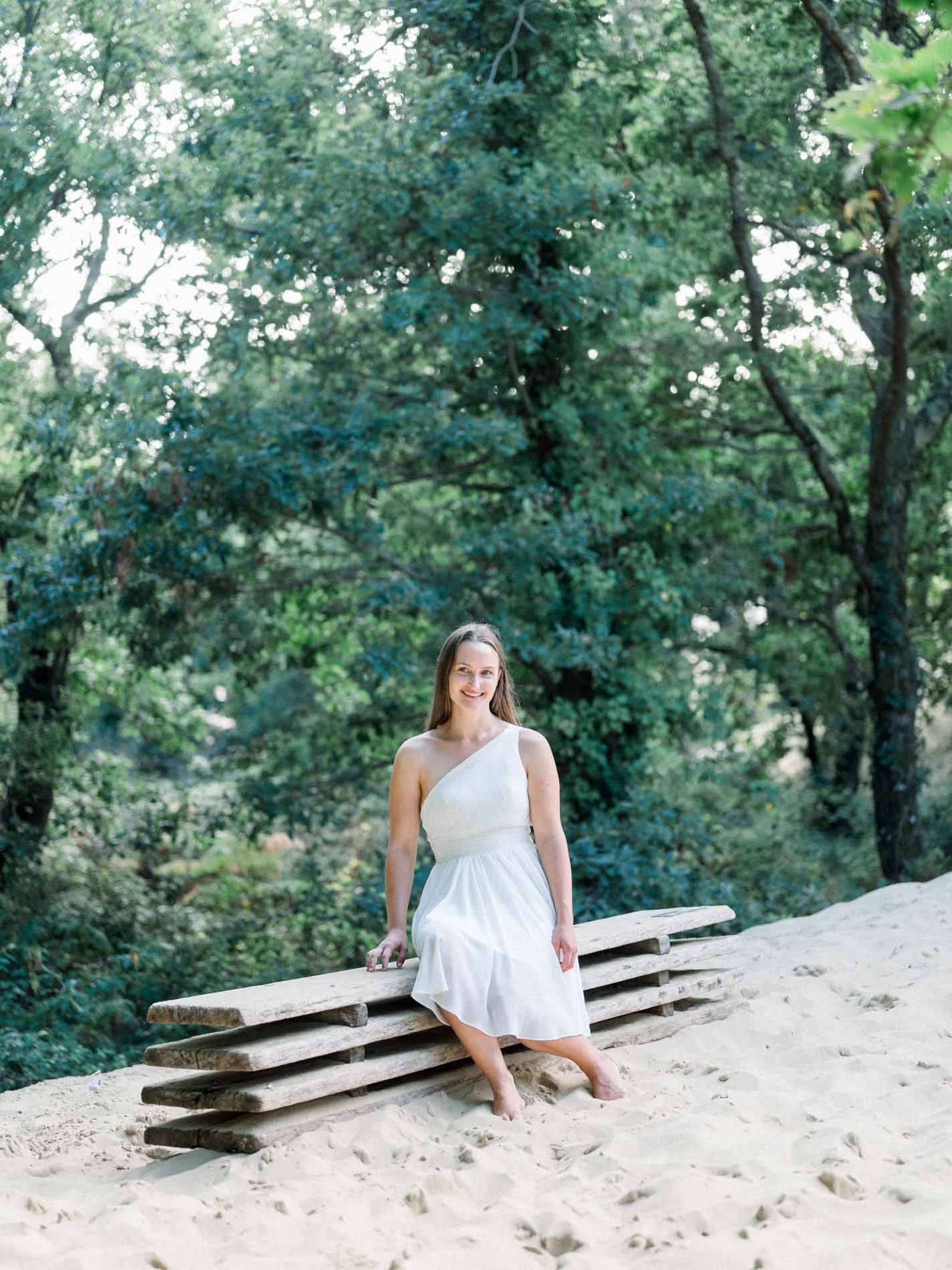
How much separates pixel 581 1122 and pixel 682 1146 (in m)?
0.42

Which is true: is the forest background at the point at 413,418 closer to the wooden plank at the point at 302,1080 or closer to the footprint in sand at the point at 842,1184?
the wooden plank at the point at 302,1080

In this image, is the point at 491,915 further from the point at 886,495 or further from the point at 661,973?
the point at 886,495

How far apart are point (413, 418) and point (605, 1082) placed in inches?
222

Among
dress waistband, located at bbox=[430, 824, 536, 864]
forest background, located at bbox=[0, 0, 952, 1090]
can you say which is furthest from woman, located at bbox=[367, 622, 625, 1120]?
forest background, located at bbox=[0, 0, 952, 1090]

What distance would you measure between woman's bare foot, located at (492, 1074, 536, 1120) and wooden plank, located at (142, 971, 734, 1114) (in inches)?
8.1

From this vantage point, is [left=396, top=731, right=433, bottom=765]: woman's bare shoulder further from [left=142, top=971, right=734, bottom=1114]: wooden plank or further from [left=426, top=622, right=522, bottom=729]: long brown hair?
[left=142, top=971, right=734, bottom=1114]: wooden plank

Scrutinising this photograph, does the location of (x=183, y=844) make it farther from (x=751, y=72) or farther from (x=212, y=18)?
(x=751, y=72)

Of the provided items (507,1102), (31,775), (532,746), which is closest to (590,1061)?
(507,1102)

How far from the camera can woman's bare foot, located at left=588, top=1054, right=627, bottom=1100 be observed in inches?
168

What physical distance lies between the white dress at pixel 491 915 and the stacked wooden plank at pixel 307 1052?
186 millimetres

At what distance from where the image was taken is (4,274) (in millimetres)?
8188

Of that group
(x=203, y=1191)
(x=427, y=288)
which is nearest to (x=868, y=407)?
(x=427, y=288)

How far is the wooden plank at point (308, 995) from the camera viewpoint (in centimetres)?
379

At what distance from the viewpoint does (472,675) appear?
4586 mm
